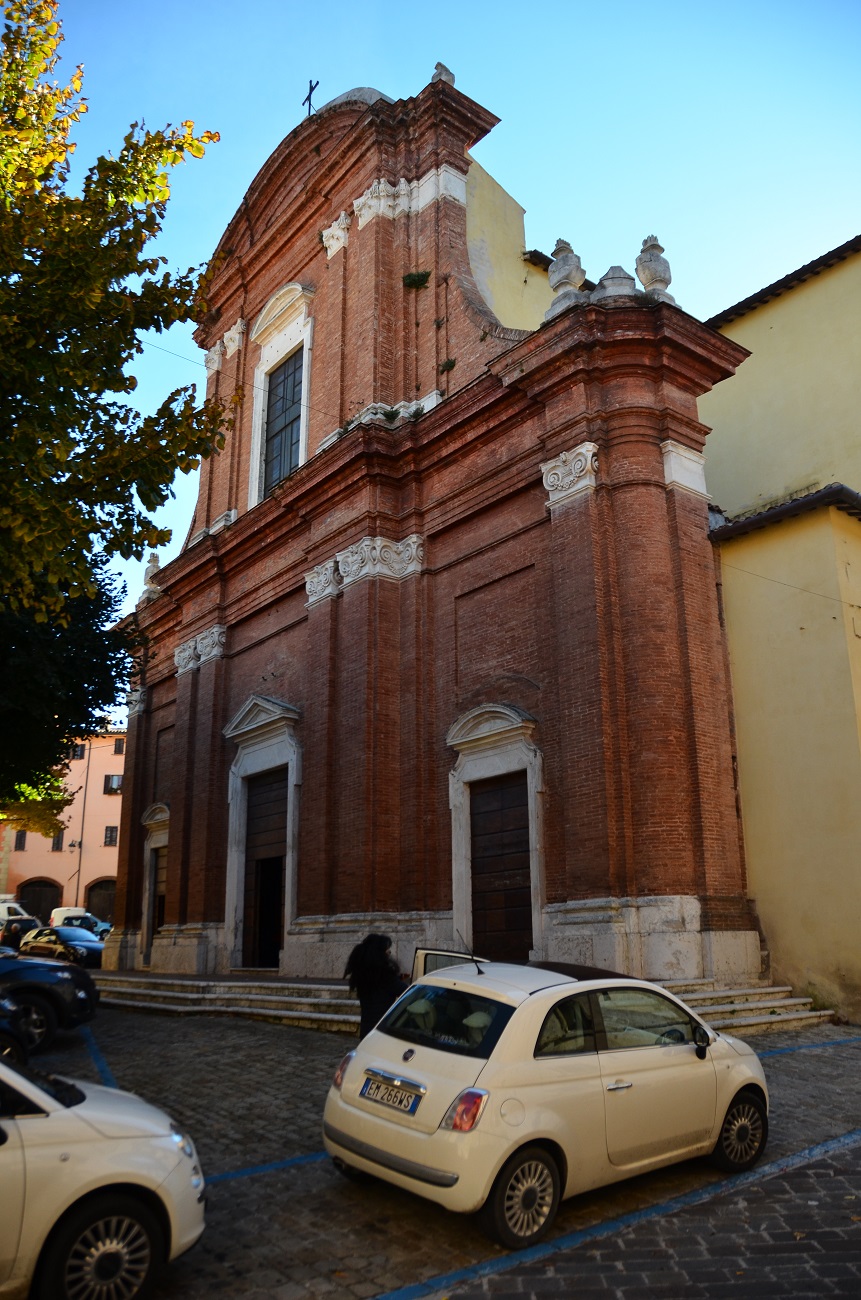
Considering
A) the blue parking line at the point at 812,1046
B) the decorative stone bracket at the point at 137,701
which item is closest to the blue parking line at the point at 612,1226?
the blue parking line at the point at 812,1046

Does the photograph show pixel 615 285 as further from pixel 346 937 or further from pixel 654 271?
pixel 346 937

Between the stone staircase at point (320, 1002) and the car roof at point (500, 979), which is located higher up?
the car roof at point (500, 979)

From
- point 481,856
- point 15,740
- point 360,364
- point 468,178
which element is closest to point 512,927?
point 481,856

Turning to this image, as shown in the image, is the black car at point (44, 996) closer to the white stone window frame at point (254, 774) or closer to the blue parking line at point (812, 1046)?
the white stone window frame at point (254, 774)

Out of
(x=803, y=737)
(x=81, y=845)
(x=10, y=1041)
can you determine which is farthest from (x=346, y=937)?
(x=81, y=845)

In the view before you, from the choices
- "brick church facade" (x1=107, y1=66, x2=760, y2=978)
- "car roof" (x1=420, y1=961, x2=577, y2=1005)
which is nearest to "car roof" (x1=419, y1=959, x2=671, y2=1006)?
"car roof" (x1=420, y1=961, x2=577, y2=1005)

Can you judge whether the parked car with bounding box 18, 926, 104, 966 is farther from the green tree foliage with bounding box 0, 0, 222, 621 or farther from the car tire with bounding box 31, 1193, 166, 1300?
the car tire with bounding box 31, 1193, 166, 1300

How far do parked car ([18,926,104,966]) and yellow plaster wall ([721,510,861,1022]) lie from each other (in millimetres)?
17353

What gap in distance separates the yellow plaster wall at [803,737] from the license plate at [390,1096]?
26.1 ft

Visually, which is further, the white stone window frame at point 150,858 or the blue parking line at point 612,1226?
the white stone window frame at point 150,858

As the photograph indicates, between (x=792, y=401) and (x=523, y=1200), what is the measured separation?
1609 cm

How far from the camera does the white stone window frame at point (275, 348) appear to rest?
65.9 feet

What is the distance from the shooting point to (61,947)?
78.2 feet

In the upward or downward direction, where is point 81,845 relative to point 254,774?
upward
